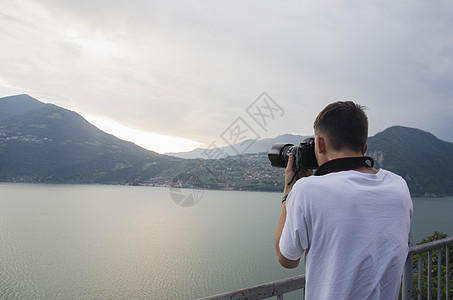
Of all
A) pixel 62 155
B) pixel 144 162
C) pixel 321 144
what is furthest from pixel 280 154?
pixel 62 155

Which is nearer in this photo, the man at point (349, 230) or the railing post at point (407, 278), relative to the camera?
the man at point (349, 230)

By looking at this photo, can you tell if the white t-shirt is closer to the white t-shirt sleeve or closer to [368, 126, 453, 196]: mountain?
the white t-shirt sleeve

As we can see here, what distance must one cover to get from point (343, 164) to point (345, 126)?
4.8 inches

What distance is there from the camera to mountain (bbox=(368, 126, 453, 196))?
3204 inches

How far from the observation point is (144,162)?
376 ft

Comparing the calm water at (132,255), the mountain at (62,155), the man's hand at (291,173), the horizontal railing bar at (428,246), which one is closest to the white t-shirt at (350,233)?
the man's hand at (291,173)

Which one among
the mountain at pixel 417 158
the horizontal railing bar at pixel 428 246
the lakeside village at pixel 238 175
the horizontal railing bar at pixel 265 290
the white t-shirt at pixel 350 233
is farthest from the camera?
the mountain at pixel 417 158

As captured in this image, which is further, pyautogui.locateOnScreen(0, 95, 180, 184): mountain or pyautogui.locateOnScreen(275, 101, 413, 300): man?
pyautogui.locateOnScreen(0, 95, 180, 184): mountain

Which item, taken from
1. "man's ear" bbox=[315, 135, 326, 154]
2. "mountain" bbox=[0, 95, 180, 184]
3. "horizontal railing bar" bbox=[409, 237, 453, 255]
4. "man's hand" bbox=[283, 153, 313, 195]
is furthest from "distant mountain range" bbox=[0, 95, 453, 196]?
"man's ear" bbox=[315, 135, 326, 154]

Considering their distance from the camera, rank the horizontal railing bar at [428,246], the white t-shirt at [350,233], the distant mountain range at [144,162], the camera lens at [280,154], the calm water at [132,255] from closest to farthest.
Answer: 1. the white t-shirt at [350,233]
2. the camera lens at [280,154]
3. the horizontal railing bar at [428,246]
4. the calm water at [132,255]
5. the distant mountain range at [144,162]

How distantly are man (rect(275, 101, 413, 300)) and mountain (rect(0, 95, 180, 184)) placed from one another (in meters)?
107

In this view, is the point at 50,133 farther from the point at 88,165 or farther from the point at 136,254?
the point at 136,254

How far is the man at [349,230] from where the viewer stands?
29.9 inches

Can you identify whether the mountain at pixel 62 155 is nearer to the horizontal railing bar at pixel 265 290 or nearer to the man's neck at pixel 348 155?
the horizontal railing bar at pixel 265 290
